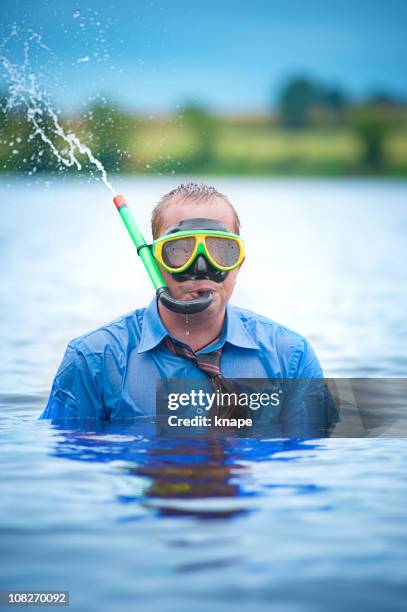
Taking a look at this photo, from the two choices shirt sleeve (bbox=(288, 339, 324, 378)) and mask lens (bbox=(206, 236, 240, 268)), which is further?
shirt sleeve (bbox=(288, 339, 324, 378))

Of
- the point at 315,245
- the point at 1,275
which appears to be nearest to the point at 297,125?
the point at 315,245

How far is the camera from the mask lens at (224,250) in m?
6.54

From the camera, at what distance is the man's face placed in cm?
658

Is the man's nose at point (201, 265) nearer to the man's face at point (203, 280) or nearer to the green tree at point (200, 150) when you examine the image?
the man's face at point (203, 280)

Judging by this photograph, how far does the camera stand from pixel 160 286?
262 inches

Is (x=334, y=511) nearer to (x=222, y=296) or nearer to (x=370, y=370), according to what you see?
(x=222, y=296)

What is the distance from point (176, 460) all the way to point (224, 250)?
3.16 feet

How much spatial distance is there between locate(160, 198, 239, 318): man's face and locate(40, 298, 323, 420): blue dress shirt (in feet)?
0.44

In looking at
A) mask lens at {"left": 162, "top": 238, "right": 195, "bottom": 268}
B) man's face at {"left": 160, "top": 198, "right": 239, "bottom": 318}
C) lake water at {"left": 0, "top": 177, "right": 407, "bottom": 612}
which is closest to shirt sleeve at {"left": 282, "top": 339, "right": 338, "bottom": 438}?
lake water at {"left": 0, "top": 177, "right": 407, "bottom": 612}

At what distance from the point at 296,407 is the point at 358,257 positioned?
18298 millimetres

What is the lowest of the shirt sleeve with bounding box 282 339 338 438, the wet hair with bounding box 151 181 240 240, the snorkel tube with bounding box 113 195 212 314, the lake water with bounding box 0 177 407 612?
the lake water with bounding box 0 177 407 612

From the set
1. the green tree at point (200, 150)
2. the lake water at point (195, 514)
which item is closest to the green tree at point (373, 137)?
the green tree at point (200, 150)

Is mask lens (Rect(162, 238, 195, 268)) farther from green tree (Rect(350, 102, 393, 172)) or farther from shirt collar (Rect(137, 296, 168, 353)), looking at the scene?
green tree (Rect(350, 102, 393, 172))

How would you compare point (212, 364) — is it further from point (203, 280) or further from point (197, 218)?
point (197, 218)
